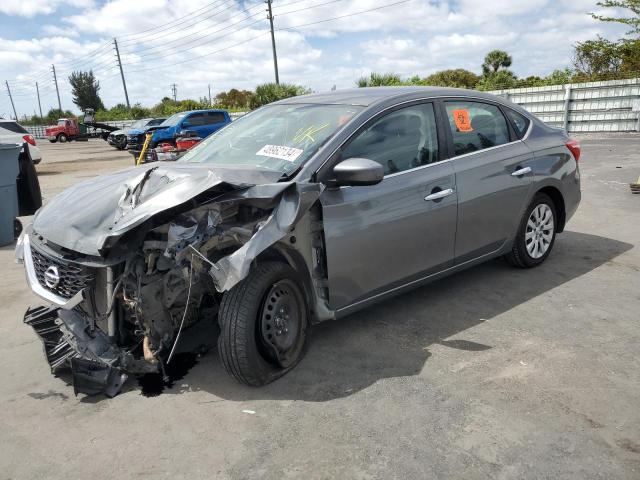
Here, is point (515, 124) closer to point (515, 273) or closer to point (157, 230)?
point (515, 273)

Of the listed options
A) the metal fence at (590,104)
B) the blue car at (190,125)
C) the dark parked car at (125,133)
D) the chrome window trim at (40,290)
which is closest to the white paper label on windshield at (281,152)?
the chrome window trim at (40,290)

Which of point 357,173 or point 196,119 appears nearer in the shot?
point 357,173

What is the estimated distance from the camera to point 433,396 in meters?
3.00

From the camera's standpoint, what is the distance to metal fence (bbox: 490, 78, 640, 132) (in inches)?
680

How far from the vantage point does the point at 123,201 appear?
311 centimetres

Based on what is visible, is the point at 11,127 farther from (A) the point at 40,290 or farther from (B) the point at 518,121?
(B) the point at 518,121

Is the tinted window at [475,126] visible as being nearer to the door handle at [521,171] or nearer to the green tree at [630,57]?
the door handle at [521,171]

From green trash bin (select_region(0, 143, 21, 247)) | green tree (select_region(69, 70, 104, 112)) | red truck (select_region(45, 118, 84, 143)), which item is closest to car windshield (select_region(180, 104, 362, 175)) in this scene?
green trash bin (select_region(0, 143, 21, 247))

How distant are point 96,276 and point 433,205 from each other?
2.29m

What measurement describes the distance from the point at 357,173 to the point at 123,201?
1.38 m

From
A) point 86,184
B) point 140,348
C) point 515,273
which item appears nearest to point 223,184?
point 140,348

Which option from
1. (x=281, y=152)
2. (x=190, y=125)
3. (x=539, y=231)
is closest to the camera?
(x=281, y=152)

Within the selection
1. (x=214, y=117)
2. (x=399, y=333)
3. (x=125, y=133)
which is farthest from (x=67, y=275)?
(x=125, y=133)

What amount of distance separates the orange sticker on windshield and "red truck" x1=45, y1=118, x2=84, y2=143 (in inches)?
1703
